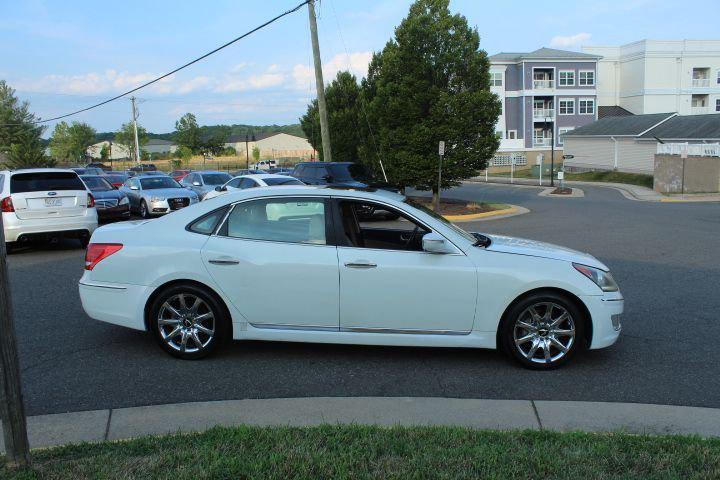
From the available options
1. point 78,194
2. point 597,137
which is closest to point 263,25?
point 78,194

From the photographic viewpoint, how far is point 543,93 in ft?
210

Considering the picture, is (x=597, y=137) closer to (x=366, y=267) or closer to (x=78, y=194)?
(x=78, y=194)

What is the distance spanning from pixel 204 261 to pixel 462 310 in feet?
7.49

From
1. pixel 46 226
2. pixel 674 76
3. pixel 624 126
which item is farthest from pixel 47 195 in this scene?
pixel 674 76

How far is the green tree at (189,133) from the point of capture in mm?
102794

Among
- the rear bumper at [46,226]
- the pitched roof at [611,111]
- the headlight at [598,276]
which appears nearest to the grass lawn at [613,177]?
the pitched roof at [611,111]

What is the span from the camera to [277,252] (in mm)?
5637

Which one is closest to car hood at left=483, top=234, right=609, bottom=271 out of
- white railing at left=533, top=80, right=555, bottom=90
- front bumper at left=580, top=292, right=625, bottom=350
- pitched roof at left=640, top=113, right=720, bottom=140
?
front bumper at left=580, top=292, right=625, bottom=350

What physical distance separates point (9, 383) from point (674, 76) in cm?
7306

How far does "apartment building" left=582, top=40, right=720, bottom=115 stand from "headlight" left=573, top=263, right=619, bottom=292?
221 feet

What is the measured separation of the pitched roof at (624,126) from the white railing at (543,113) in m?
8.79

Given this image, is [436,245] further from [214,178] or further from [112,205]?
[214,178]

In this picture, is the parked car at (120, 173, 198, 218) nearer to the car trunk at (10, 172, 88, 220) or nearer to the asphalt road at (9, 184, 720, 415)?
the car trunk at (10, 172, 88, 220)

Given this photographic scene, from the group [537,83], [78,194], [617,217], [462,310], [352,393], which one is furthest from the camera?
[537,83]
